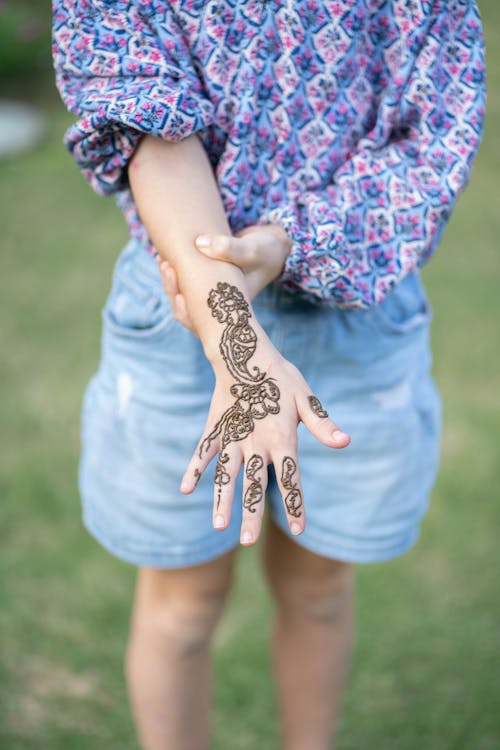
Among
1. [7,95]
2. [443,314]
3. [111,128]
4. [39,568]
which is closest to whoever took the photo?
[111,128]

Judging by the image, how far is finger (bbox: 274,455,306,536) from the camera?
0.97m

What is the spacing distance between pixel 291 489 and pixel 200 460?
0.11 m

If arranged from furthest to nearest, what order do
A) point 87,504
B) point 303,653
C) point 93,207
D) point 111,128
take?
1. point 93,207
2. point 303,653
3. point 87,504
4. point 111,128

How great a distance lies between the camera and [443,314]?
3.41 meters

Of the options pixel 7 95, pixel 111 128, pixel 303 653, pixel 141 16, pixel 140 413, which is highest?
pixel 141 16

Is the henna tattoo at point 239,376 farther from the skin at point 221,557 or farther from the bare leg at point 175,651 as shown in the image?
the bare leg at point 175,651

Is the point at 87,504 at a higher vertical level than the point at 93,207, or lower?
higher

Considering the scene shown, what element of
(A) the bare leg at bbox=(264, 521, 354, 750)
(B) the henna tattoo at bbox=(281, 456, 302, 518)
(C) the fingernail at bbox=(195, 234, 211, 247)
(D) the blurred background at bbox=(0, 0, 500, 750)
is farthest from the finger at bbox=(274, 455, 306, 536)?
(D) the blurred background at bbox=(0, 0, 500, 750)

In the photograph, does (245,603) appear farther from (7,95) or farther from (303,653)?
(7,95)

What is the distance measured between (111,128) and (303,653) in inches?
38.9

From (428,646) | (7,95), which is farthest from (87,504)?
(7,95)

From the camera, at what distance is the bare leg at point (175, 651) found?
4.54ft

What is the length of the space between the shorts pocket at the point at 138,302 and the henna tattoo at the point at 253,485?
1.03ft

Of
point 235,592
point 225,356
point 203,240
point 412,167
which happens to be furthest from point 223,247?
point 235,592
